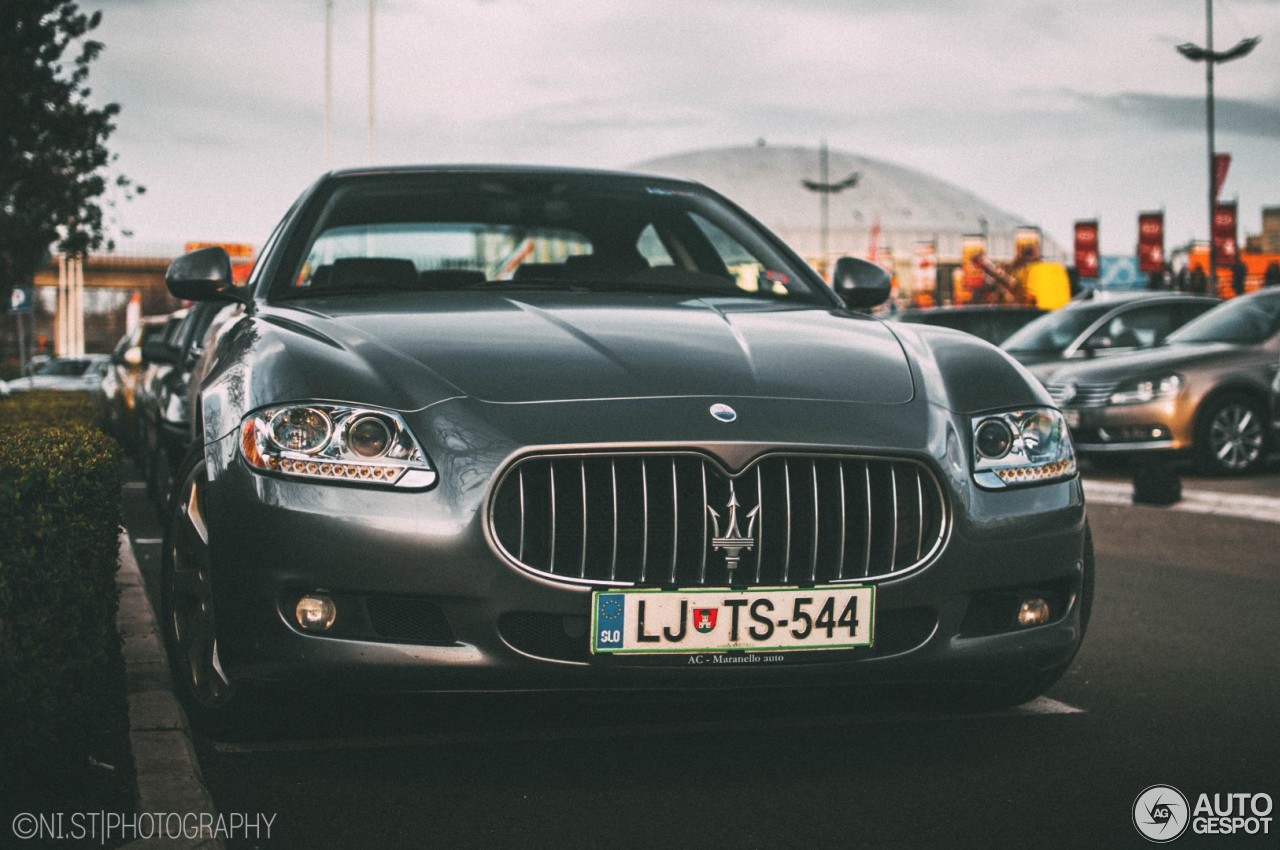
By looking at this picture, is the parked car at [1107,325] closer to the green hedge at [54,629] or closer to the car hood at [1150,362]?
the car hood at [1150,362]

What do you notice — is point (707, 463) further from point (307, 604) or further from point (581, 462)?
point (307, 604)

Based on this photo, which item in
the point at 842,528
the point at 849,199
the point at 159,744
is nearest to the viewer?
the point at 842,528

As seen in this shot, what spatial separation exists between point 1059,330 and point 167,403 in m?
9.84

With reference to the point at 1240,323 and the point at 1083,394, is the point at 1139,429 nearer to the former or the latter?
the point at 1083,394

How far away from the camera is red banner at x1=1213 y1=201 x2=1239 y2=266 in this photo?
52.2m

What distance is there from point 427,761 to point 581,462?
3.05 ft

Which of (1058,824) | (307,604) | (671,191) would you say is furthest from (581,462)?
(671,191)

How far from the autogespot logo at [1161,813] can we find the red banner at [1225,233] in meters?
49.9

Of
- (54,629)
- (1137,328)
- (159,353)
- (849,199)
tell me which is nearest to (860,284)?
(54,629)

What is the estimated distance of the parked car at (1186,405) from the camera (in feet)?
41.4

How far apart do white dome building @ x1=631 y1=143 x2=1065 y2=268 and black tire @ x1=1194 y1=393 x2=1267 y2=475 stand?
4588 inches

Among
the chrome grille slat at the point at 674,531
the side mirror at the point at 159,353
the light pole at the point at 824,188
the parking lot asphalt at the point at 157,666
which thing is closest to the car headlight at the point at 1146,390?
the parking lot asphalt at the point at 157,666

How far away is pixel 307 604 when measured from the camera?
11.5 feet

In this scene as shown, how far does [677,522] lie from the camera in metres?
3.45
